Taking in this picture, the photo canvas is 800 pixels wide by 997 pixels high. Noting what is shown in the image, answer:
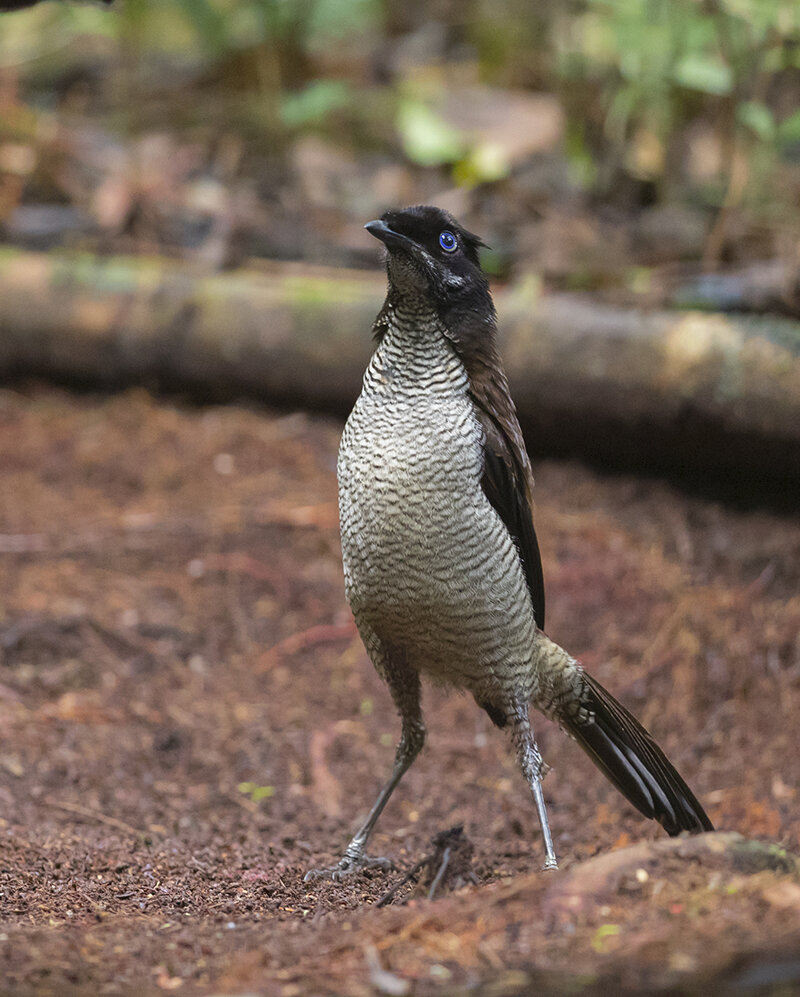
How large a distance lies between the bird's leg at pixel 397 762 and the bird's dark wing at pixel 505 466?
1.83ft

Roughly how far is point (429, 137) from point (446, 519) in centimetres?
600

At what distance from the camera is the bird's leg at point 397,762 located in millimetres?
3693

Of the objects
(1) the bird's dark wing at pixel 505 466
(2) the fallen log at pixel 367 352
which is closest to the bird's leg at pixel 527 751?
(1) the bird's dark wing at pixel 505 466

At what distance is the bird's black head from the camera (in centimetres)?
354

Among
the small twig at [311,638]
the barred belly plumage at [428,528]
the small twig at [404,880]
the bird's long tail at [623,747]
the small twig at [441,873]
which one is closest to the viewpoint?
the small twig at [441,873]

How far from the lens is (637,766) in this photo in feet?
12.9

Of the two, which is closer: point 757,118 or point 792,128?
point 792,128

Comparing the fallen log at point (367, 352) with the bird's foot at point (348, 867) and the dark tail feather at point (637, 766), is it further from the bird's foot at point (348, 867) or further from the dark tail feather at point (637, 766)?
the bird's foot at point (348, 867)

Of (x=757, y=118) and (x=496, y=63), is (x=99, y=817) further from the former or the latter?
(x=496, y=63)

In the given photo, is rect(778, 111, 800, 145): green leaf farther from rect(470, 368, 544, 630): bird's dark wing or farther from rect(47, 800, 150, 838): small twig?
rect(47, 800, 150, 838): small twig

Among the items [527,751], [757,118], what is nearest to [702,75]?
[757,118]

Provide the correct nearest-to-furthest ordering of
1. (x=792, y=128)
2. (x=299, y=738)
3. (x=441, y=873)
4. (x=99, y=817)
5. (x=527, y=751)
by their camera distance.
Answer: (x=441, y=873)
(x=527, y=751)
(x=99, y=817)
(x=299, y=738)
(x=792, y=128)

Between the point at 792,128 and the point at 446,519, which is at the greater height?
the point at 792,128

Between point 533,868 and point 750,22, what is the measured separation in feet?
18.0
